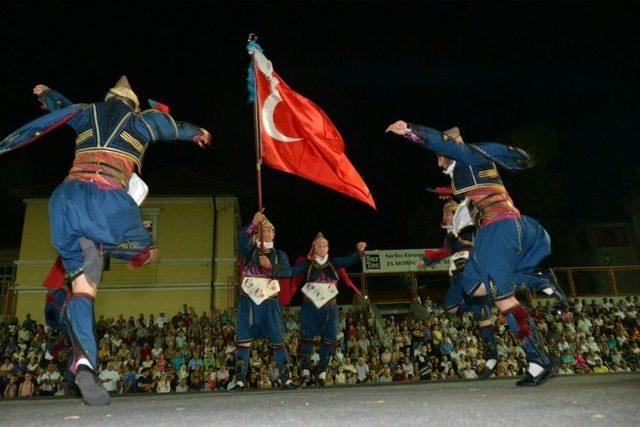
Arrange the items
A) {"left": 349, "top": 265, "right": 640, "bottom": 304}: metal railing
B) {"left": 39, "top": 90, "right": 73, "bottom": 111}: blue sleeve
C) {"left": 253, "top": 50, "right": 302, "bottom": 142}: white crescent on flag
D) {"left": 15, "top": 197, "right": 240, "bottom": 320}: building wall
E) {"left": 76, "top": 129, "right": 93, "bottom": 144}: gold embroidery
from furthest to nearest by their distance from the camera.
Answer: {"left": 15, "top": 197, "right": 240, "bottom": 320}: building wall → {"left": 349, "top": 265, "right": 640, "bottom": 304}: metal railing → {"left": 253, "top": 50, "right": 302, "bottom": 142}: white crescent on flag → {"left": 39, "top": 90, "right": 73, "bottom": 111}: blue sleeve → {"left": 76, "top": 129, "right": 93, "bottom": 144}: gold embroidery

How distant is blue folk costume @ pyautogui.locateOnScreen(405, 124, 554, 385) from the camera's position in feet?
14.3

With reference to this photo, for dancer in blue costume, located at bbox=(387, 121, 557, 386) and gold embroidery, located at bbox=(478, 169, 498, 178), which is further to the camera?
gold embroidery, located at bbox=(478, 169, 498, 178)

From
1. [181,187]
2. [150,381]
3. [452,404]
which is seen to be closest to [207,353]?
[150,381]

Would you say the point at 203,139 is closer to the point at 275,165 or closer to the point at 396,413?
the point at 275,165

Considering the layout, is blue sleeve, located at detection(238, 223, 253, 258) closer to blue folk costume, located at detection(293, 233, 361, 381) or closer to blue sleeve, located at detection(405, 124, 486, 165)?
blue folk costume, located at detection(293, 233, 361, 381)

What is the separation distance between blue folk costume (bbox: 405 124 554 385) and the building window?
2894cm

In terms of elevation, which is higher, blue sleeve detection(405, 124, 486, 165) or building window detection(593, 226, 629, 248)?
building window detection(593, 226, 629, 248)

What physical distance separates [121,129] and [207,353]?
789 cm

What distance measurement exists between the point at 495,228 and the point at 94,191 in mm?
3222

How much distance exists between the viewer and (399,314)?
57.4 feet

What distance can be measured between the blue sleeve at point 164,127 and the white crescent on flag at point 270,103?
2.56 metres

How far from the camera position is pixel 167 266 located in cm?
1898

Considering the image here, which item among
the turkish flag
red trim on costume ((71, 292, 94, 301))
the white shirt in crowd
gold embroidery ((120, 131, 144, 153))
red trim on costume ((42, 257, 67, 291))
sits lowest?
the white shirt in crowd

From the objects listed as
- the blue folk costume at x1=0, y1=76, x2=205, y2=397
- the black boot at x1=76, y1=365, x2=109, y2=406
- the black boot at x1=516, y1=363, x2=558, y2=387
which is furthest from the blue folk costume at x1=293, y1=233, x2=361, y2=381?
the black boot at x1=76, y1=365, x2=109, y2=406
